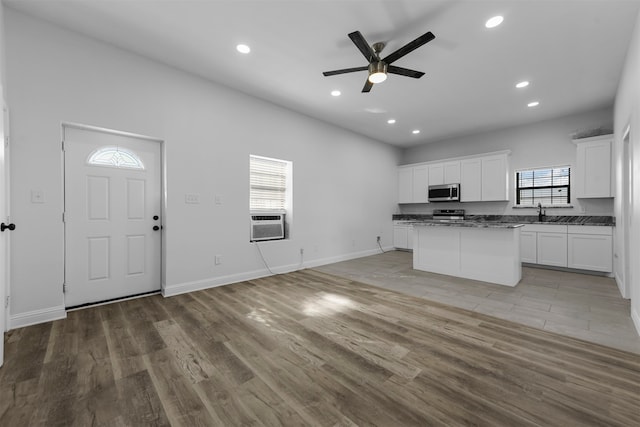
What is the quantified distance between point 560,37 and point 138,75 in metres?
4.86

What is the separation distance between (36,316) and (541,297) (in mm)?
5689

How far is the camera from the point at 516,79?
365 cm

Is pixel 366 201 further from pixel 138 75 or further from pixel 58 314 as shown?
pixel 58 314

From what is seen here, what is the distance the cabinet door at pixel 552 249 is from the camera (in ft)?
15.4

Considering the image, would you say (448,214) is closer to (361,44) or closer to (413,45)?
(413,45)

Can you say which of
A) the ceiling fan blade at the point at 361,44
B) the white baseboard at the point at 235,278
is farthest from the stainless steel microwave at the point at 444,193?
the ceiling fan blade at the point at 361,44

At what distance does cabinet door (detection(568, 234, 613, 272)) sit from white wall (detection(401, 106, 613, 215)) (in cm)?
76

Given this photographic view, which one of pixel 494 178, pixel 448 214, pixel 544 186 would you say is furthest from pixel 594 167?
pixel 448 214

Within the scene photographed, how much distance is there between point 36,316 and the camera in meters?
2.54

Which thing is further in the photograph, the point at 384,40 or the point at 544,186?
the point at 544,186

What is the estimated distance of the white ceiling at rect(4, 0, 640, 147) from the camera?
2412mm

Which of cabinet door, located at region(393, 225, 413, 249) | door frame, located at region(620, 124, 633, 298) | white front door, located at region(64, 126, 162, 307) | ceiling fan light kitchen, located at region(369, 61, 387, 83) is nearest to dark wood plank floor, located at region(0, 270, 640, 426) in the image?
white front door, located at region(64, 126, 162, 307)

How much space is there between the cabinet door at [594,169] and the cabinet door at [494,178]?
1.15 m

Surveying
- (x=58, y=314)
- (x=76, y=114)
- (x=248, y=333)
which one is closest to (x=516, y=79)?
(x=248, y=333)
